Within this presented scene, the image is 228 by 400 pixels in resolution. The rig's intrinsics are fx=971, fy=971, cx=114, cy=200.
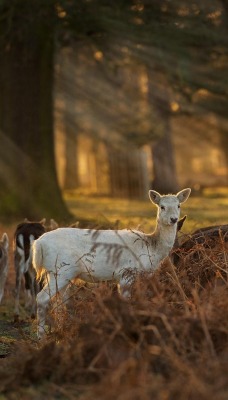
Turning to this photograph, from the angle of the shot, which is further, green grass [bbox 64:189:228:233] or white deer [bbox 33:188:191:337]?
green grass [bbox 64:189:228:233]

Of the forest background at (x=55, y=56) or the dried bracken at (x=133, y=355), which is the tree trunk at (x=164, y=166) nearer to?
the forest background at (x=55, y=56)

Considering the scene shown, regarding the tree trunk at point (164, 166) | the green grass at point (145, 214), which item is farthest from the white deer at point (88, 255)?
the tree trunk at point (164, 166)

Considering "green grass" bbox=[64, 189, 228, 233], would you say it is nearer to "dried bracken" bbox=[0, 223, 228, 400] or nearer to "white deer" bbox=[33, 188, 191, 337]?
"white deer" bbox=[33, 188, 191, 337]

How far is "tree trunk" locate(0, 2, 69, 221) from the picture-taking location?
23328 mm

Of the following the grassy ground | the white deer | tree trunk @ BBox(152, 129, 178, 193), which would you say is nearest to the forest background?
tree trunk @ BBox(152, 129, 178, 193)

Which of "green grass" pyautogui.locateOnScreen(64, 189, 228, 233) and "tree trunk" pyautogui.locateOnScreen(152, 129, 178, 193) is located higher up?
"tree trunk" pyautogui.locateOnScreen(152, 129, 178, 193)

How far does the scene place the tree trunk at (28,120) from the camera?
76.5ft

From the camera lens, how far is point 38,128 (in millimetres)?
23875

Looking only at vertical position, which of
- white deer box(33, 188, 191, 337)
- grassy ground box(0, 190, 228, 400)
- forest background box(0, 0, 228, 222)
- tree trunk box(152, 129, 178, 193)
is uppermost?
forest background box(0, 0, 228, 222)

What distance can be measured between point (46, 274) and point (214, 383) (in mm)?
4849

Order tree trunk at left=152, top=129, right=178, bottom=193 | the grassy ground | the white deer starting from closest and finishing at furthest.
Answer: the grassy ground → the white deer → tree trunk at left=152, top=129, right=178, bottom=193

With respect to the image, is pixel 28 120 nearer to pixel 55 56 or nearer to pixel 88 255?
pixel 55 56

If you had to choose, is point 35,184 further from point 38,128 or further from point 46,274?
point 46,274

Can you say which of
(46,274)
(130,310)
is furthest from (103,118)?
(130,310)
